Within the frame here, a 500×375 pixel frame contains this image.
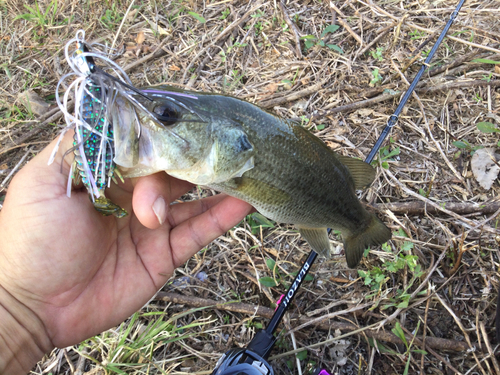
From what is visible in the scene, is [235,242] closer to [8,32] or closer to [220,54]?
[220,54]

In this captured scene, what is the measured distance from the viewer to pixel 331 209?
2.31 m

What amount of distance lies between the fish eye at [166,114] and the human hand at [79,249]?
380 mm

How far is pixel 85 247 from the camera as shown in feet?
6.29

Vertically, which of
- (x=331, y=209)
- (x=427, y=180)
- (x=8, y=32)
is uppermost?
(x=8, y=32)

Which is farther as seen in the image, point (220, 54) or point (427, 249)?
point (220, 54)

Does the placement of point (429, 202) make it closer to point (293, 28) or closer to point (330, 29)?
point (330, 29)

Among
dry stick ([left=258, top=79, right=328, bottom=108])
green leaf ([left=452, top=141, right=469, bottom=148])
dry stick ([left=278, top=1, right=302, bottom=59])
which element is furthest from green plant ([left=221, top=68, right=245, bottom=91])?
green leaf ([left=452, top=141, right=469, bottom=148])

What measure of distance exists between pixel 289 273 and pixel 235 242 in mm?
585

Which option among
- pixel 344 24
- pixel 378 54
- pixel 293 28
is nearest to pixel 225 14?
pixel 293 28

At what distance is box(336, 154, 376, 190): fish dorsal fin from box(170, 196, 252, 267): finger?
82 centimetres

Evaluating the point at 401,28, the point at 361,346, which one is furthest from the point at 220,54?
the point at 361,346

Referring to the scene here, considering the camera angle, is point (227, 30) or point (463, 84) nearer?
point (463, 84)

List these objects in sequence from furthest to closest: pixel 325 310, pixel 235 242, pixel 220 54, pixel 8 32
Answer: pixel 8 32, pixel 220 54, pixel 235 242, pixel 325 310

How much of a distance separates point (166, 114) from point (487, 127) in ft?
9.81
